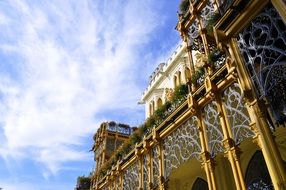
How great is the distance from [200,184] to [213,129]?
619cm

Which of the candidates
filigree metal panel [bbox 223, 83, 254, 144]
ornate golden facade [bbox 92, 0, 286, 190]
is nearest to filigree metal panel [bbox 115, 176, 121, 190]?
ornate golden facade [bbox 92, 0, 286, 190]

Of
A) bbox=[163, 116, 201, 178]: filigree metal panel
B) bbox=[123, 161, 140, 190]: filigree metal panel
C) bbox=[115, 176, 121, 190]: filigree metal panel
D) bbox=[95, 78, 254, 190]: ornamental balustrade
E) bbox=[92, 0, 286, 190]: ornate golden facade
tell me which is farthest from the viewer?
bbox=[115, 176, 121, 190]: filigree metal panel

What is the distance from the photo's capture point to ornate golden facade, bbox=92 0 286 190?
22.1ft

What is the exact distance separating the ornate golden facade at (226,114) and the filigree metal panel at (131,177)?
0.19ft

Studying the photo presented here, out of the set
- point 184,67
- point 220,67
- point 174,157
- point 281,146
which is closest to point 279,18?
point 220,67

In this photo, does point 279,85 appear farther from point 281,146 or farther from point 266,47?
point 281,146

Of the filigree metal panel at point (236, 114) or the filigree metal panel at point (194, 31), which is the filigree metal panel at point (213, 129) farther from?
the filigree metal panel at point (194, 31)

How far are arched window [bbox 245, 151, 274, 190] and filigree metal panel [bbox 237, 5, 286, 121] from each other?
6756 mm

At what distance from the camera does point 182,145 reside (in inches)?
496

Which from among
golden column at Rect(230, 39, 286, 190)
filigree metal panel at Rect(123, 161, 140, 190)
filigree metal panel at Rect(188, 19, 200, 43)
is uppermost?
filigree metal panel at Rect(188, 19, 200, 43)

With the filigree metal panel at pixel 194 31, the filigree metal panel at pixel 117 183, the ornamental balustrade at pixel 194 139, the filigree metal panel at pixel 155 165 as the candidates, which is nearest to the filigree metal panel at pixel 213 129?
the ornamental balustrade at pixel 194 139

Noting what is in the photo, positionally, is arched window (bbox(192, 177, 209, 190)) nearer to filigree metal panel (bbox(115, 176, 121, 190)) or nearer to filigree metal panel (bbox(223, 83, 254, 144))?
filigree metal panel (bbox(115, 176, 121, 190))

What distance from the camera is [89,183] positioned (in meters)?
33.1

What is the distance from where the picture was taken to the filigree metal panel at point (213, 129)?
10.5 meters
